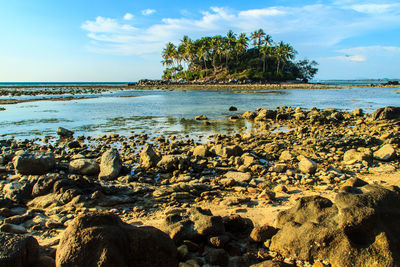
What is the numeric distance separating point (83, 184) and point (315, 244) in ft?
19.3

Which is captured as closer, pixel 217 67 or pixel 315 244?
pixel 315 244

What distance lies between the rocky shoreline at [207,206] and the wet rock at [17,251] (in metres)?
0.01

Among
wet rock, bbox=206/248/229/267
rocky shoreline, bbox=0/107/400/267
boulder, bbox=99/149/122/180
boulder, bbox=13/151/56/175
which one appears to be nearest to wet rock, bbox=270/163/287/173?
rocky shoreline, bbox=0/107/400/267

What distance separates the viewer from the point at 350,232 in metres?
3.67

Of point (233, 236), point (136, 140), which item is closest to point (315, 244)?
point (233, 236)

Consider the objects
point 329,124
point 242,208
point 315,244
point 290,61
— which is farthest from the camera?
point 290,61

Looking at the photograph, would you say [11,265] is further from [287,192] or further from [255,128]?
[255,128]

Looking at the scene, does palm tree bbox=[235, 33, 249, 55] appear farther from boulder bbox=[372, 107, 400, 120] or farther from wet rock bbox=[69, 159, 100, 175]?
wet rock bbox=[69, 159, 100, 175]

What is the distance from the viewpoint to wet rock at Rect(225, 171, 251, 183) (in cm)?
756

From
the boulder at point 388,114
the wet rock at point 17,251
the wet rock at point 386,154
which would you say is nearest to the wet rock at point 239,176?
the wet rock at point 386,154

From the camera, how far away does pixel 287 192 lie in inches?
265

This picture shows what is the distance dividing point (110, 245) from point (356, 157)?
336 inches

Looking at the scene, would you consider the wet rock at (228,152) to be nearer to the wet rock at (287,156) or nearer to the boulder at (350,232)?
the wet rock at (287,156)

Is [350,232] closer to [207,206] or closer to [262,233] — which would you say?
[262,233]
